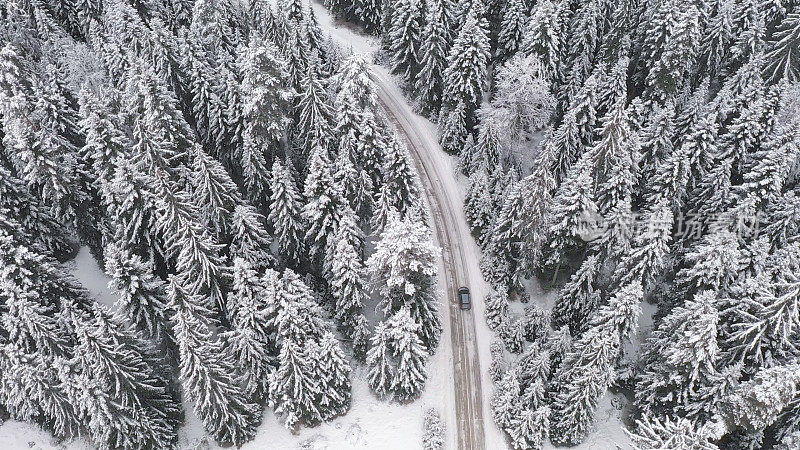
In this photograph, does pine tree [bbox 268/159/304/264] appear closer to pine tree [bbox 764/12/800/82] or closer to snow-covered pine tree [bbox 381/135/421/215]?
snow-covered pine tree [bbox 381/135/421/215]

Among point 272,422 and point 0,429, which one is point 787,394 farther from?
point 0,429

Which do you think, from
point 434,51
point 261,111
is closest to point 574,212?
point 434,51

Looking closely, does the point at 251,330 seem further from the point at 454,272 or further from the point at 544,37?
the point at 544,37

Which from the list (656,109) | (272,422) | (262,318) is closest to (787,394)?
(656,109)

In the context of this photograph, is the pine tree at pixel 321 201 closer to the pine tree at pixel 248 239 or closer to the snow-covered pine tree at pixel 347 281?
the snow-covered pine tree at pixel 347 281

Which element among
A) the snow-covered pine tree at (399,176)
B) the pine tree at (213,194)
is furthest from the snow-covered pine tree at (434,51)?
the pine tree at (213,194)

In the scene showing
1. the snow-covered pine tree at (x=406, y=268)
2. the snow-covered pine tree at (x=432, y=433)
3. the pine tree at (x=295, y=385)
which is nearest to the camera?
the pine tree at (x=295, y=385)

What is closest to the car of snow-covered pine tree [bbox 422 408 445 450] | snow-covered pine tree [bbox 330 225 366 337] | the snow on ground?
snow-covered pine tree [bbox 422 408 445 450]
